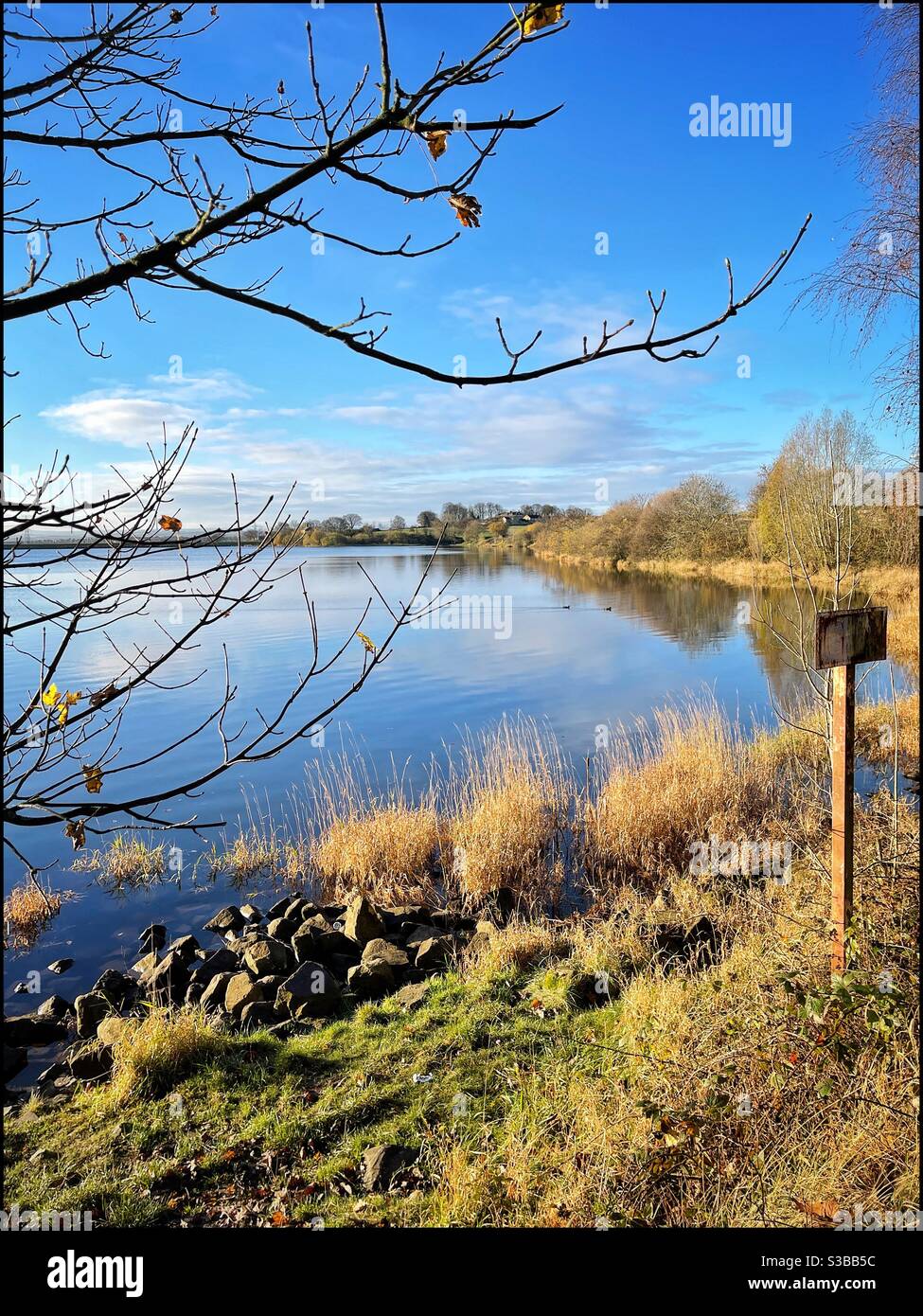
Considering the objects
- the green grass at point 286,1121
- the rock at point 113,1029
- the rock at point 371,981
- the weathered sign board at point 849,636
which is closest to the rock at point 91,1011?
the rock at point 113,1029

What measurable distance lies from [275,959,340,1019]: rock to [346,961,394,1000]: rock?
0.54ft

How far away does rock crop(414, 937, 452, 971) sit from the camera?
6199mm

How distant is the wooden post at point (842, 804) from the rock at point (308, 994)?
3.44 m

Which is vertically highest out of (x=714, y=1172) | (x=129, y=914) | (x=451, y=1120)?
(x=714, y=1172)

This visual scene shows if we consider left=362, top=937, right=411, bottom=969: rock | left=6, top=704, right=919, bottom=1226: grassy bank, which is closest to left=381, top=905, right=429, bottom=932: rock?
left=362, top=937, right=411, bottom=969: rock

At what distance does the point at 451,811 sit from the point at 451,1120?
594 cm

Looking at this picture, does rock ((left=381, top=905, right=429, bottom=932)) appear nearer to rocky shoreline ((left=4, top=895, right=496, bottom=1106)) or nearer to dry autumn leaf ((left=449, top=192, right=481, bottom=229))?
rocky shoreline ((left=4, top=895, right=496, bottom=1106))

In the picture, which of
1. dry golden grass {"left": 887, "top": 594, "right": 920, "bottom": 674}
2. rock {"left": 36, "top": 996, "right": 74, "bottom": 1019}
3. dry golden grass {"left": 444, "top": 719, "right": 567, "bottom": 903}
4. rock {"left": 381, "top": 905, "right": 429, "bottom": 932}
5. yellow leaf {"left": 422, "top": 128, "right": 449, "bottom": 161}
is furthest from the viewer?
dry golden grass {"left": 887, "top": 594, "right": 920, "bottom": 674}

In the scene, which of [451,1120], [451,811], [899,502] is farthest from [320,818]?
[899,502]

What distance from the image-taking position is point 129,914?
8023 mm

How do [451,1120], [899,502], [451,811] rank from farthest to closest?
1. [899,502]
2. [451,811]
3. [451,1120]

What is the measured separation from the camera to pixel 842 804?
140 inches
